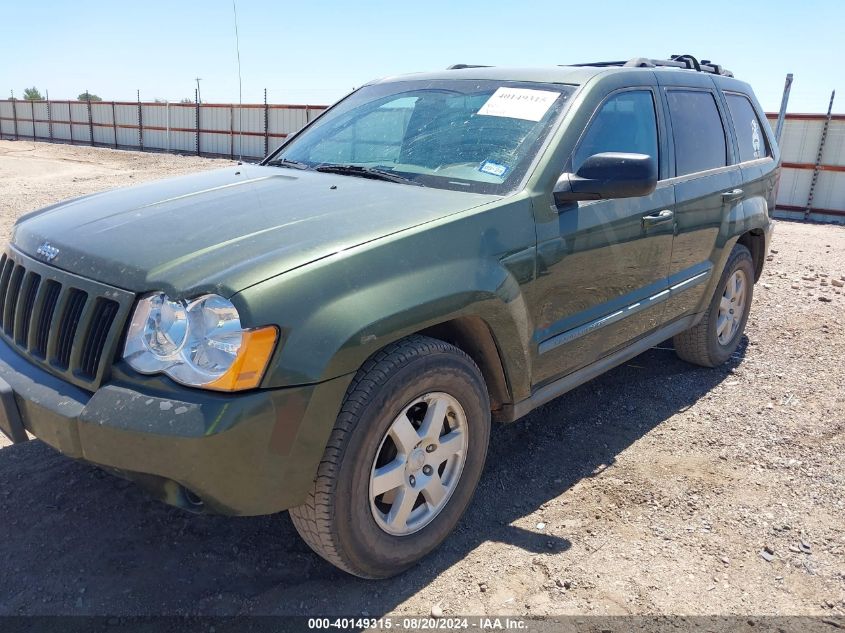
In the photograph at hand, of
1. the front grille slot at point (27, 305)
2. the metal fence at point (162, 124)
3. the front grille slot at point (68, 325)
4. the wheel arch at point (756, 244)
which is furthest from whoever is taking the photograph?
the metal fence at point (162, 124)

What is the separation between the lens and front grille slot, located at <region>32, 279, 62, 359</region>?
98.5 inches

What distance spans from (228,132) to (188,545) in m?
27.2

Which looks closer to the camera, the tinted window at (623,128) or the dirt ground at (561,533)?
the dirt ground at (561,533)

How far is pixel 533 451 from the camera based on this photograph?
3.74 m

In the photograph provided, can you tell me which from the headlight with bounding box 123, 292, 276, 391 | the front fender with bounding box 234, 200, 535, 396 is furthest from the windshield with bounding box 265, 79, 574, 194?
the headlight with bounding box 123, 292, 276, 391

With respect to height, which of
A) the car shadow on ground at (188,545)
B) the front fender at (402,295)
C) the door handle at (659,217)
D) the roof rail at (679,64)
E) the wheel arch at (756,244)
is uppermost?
the roof rail at (679,64)

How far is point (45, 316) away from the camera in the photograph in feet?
8.29

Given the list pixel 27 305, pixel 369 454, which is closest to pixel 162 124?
pixel 27 305

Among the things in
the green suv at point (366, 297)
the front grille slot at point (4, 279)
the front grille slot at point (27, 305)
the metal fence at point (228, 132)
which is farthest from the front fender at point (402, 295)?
the metal fence at point (228, 132)

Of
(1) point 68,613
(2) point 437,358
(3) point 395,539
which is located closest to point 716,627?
(3) point 395,539

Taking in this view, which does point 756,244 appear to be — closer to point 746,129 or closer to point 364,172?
point 746,129

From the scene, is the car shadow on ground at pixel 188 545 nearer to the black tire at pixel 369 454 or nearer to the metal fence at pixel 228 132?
the black tire at pixel 369 454

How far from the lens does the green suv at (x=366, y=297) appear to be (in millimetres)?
2139

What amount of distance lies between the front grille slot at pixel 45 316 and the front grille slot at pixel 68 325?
11 centimetres
